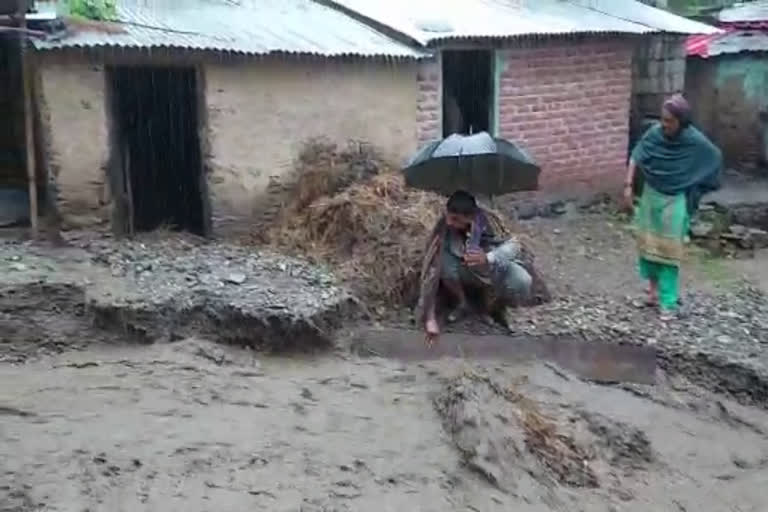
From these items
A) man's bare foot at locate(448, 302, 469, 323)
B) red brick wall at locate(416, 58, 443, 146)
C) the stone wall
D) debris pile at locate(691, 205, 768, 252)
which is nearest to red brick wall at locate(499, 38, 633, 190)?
the stone wall

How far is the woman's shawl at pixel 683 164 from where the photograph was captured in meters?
6.93

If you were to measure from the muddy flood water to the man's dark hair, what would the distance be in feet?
3.03

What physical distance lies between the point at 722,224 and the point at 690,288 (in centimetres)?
242

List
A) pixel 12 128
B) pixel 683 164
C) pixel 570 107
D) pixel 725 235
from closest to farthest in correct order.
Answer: pixel 683 164 → pixel 12 128 → pixel 725 235 → pixel 570 107

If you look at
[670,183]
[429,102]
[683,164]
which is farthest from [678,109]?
[429,102]

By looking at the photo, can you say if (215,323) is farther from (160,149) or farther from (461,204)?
(160,149)

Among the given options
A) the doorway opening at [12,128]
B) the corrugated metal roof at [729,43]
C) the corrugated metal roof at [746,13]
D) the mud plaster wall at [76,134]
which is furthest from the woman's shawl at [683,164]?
the corrugated metal roof at [746,13]

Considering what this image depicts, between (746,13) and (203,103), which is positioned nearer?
(203,103)

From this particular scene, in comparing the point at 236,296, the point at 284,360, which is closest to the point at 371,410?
the point at 284,360

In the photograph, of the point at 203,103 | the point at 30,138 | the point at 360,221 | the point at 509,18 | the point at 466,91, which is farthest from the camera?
the point at 466,91

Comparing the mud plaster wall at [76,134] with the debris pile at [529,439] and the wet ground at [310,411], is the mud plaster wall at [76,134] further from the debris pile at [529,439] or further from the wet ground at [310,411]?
the debris pile at [529,439]

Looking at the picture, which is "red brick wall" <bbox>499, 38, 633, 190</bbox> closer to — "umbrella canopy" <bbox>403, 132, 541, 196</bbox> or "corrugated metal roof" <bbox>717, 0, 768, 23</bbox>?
"umbrella canopy" <bbox>403, 132, 541, 196</bbox>

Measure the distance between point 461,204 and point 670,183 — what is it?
1.77 meters

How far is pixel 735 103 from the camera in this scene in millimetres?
13414
